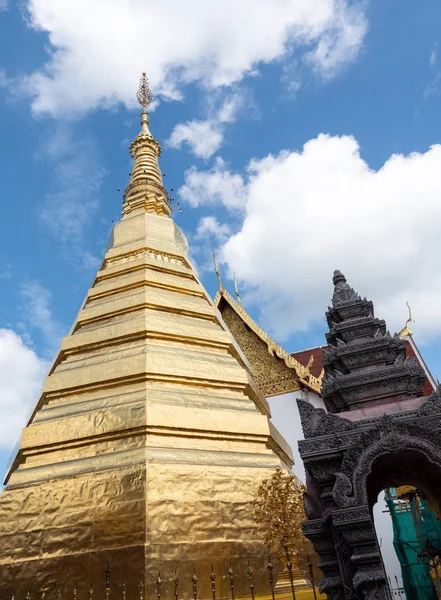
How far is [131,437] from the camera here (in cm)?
486

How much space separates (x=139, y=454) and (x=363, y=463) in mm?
2336

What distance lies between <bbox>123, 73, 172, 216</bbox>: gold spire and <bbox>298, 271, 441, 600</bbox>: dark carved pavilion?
687 centimetres

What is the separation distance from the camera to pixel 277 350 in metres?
10.8

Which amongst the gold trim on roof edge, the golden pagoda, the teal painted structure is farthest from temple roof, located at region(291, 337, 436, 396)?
the golden pagoda

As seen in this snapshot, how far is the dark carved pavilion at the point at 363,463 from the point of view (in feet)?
9.17

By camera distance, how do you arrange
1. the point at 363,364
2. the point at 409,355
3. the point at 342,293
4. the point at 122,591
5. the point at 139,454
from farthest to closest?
the point at 409,355 → the point at 342,293 → the point at 139,454 → the point at 363,364 → the point at 122,591

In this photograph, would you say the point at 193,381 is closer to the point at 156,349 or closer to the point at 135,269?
the point at 156,349

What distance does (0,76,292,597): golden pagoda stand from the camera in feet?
13.5

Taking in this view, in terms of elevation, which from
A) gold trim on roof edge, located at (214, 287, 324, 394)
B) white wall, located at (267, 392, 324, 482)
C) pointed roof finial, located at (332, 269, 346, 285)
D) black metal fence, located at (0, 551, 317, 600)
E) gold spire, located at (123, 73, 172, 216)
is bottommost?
black metal fence, located at (0, 551, 317, 600)

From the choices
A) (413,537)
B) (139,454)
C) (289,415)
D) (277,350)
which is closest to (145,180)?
(277,350)

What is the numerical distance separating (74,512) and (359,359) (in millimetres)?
2796

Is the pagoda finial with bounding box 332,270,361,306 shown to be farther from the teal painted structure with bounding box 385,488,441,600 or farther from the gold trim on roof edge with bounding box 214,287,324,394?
the gold trim on roof edge with bounding box 214,287,324,394

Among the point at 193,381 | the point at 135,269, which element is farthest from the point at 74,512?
the point at 135,269

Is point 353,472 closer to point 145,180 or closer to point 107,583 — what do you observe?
point 107,583
